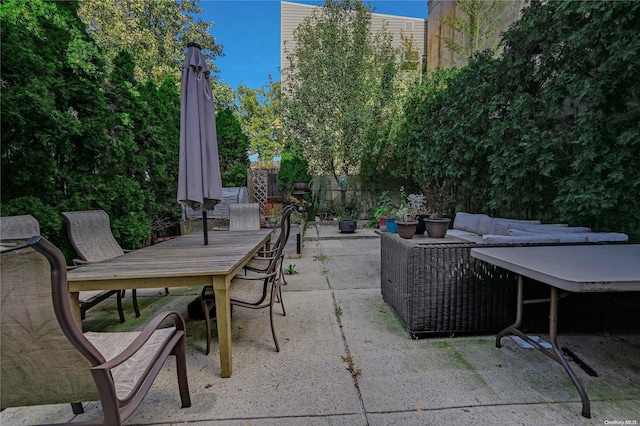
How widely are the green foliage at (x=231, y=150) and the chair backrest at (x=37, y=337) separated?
23.2 feet

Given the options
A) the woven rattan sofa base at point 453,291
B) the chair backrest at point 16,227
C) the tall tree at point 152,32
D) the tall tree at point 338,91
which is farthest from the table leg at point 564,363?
the tall tree at point 152,32

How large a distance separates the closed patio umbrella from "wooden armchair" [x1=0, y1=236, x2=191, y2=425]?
1.67 m

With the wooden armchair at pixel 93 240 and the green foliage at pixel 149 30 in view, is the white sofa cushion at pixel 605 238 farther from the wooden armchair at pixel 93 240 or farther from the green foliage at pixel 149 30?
the green foliage at pixel 149 30

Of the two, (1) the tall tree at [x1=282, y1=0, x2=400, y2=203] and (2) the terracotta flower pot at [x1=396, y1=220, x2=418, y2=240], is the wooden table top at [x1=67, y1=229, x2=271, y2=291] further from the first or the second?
(1) the tall tree at [x1=282, y1=0, x2=400, y2=203]

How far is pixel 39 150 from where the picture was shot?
3.38m

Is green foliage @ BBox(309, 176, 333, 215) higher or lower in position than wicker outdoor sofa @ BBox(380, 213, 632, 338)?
higher

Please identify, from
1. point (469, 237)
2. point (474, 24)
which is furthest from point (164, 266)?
point (474, 24)

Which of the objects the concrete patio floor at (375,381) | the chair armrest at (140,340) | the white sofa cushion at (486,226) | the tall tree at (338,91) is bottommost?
the concrete patio floor at (375,381)

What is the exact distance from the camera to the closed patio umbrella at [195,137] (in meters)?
2.65

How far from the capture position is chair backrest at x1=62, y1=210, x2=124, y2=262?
274cm

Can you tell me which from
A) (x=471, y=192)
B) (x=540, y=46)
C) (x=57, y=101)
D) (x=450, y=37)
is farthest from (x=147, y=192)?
(x=450, y=37)

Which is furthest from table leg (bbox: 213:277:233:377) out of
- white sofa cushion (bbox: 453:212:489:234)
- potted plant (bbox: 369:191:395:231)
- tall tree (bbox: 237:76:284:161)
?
tall tree (bbox: 237:76:284:161)

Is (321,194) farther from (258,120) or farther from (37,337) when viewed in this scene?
(258,120)

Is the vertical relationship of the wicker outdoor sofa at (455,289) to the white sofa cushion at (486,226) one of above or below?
below
